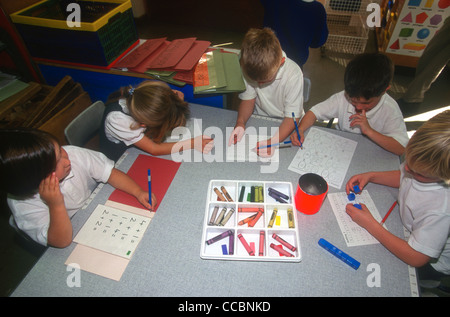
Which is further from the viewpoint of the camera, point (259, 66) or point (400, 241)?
point (259, 66)

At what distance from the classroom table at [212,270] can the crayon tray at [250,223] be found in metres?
0.03

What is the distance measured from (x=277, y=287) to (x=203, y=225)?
1.08 ft

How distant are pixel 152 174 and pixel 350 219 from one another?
33.5 inches

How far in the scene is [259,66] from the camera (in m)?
1.20

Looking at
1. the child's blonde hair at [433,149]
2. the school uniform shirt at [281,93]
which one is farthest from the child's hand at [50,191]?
the child's blonde hair at [433,149]

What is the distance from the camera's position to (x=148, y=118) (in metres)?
1.13

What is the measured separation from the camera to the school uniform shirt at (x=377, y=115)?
1.25m

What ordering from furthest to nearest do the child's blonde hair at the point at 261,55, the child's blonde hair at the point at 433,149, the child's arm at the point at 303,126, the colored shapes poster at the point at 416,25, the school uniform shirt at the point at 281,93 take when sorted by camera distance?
the colored shapes poster at the point at 416,25, the school uniform shirt at the point at 281,93, the child's arm at the point at 303,126, the child's blonde hair at the point at 261,55, the child's blonde hair at the point at 433,149

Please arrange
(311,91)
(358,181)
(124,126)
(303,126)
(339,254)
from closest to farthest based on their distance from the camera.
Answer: (339,254), (358,181), (124,126), (303,126), (311,91)

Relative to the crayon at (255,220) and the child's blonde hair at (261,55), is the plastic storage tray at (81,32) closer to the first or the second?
the child's blonde hair at (261,55)

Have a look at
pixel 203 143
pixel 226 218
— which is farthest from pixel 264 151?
pixel 226 218

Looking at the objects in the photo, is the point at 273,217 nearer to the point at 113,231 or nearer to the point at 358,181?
the point at 358,181
